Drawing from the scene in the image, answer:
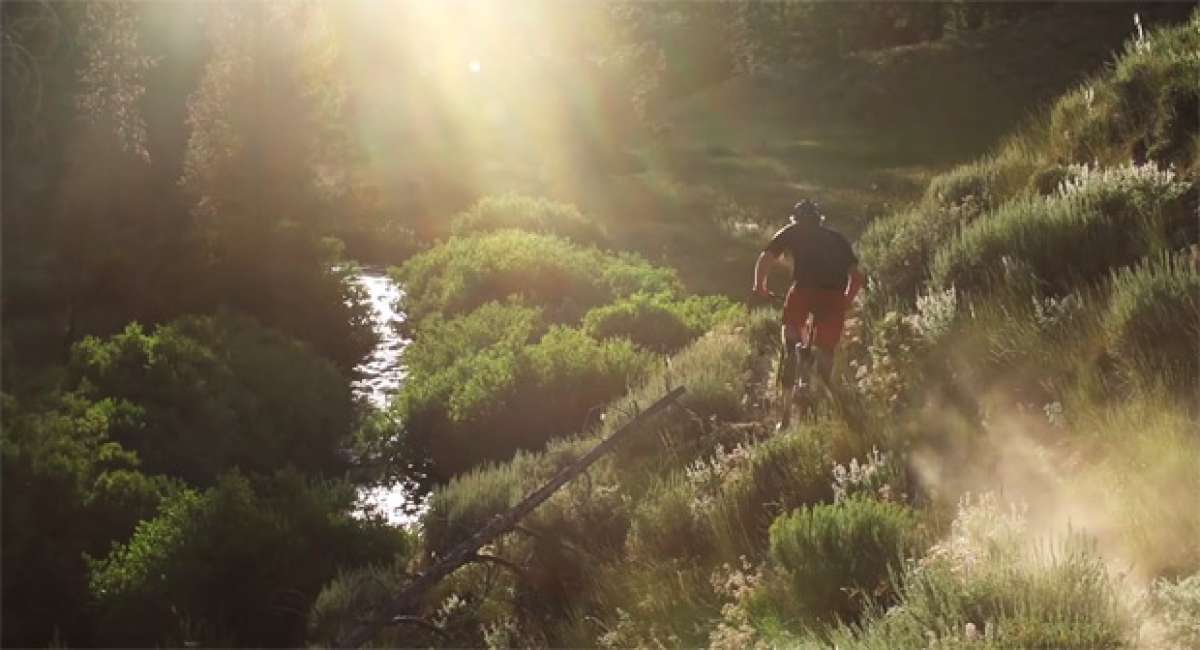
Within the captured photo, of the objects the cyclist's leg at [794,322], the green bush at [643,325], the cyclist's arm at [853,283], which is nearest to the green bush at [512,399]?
the green bush at [643,325]

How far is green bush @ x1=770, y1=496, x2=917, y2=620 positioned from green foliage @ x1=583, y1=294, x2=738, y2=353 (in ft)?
44.6

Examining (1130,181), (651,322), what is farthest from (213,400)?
(1130,181)

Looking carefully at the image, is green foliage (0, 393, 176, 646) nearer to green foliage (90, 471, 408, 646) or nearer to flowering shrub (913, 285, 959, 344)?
green foliage (90, 471, 408, 646)

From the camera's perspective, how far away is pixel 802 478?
8.97 metres

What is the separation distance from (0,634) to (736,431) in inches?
296

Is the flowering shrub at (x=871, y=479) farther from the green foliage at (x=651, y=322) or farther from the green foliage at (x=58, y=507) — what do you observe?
the green foliage at (x=651, y=322)

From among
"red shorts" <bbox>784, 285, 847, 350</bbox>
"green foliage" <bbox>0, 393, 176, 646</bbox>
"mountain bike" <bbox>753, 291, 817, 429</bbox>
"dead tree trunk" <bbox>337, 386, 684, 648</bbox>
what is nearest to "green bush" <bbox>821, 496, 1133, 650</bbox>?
"dead tree trunk" <bbox>337, 386, 684, 648</bbox>

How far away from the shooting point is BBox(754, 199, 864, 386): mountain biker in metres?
10.7

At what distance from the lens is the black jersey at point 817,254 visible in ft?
35.2

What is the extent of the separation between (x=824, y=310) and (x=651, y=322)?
446 inches

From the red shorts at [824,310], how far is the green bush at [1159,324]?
2584 millimetres

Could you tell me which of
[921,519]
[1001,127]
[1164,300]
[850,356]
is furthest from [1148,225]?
[1001,127]

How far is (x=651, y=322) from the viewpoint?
870 inches

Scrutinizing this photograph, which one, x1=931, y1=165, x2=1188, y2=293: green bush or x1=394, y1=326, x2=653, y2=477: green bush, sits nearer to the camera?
x1=931, y1=165, x2=1188, y2=293: green bush
